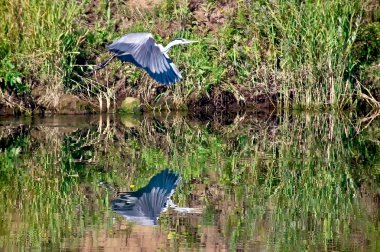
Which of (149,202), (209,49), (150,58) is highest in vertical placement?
(209,49)

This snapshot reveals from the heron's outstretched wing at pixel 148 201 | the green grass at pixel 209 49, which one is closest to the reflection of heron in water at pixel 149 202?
the heron's outstretched wing at pixel 148 201

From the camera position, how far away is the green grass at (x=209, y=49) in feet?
38.2

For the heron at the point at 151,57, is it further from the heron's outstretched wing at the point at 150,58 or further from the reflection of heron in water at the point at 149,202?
the reflection of heron in water at the point at 149,202

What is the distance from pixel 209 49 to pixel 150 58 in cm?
463

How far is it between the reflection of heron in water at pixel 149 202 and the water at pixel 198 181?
0.05 meters

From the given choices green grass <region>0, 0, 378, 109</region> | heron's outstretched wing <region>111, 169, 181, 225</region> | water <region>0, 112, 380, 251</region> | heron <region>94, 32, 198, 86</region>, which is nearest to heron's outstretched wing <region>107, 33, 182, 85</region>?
heron <region>94, 32, 198, 86</region>

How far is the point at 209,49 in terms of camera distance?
12.9 m

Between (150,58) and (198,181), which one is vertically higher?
(150,58)

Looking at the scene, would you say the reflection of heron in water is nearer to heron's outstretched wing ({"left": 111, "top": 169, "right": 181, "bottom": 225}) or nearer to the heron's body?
heron's outstretched wing ({"left": 111, "top": 169, "right": 181, "bottom": 225})

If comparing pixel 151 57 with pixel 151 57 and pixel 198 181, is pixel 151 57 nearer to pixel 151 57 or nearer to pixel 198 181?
pixel 151 57

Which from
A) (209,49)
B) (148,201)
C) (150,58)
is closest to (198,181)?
(148,201)

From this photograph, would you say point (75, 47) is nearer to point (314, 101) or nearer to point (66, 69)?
point (66, 69)

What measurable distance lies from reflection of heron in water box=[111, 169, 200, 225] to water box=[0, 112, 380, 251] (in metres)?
0.05

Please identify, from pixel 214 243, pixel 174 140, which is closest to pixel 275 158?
pixel 174 140
